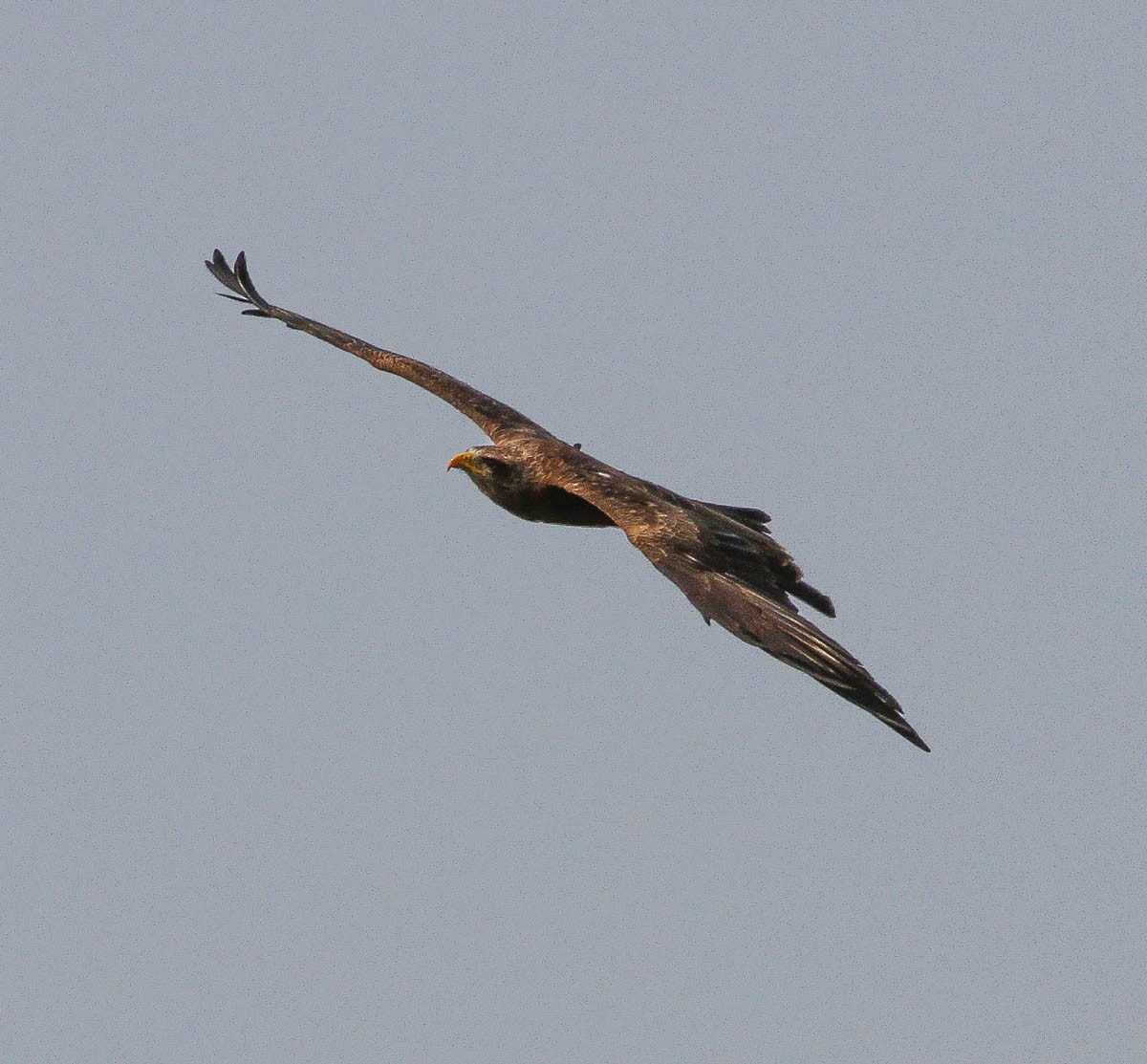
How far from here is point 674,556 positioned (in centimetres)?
1436

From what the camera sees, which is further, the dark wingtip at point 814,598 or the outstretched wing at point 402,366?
the outstretched wing at point 402,366

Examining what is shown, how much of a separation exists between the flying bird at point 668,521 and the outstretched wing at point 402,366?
0.06 ft

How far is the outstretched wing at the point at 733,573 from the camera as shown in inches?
501

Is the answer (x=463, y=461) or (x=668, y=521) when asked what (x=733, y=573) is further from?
(x=463, y=461)

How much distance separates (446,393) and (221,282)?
121 inches

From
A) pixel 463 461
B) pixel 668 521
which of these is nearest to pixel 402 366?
pixel 463 461

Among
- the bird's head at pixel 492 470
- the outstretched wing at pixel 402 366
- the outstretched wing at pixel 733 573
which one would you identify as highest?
the outstretched wing at pixel 402 366

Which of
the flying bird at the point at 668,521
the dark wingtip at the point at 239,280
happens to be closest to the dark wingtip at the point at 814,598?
the flying bird at the point at 668,521

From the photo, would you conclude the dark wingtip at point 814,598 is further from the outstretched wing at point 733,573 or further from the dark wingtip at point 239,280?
the dark wingtip at point 239,280

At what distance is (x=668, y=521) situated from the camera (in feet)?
49.2

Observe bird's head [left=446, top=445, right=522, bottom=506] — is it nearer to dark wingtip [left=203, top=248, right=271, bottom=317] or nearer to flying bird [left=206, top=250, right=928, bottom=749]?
flying bird [left=206, top=250, right=928, bottom=749]

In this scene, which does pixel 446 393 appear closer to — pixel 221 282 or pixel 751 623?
pixel 221 282

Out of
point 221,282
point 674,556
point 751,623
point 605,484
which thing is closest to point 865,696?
point 751,623

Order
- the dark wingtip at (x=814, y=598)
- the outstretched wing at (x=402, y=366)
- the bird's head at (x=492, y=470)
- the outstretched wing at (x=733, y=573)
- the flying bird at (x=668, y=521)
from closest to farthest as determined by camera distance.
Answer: the outstretched wing at (x=733, y=573) < the flying bird at (x=668, y=521) < the dark wingtip at (x=814, y=598) < the bird's head at (x=492, y=470) < the outstretched wing at (x=402, y=366)
